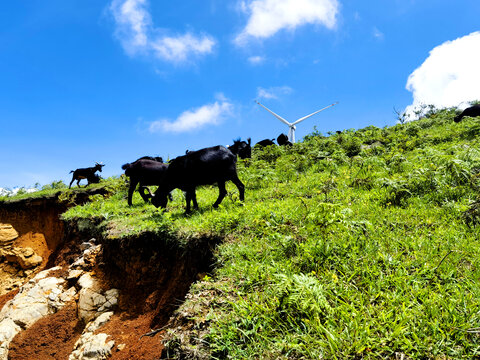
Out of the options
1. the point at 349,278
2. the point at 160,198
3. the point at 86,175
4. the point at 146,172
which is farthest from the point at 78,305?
the point at 86,175

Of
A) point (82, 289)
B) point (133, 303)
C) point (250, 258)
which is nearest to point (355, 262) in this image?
point (250, 258)

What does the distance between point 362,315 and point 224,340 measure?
1432 mm

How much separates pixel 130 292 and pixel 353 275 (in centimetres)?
547

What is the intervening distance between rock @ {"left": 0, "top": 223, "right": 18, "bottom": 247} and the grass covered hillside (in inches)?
675

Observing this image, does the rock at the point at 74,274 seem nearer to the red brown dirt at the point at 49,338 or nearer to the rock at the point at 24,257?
the red brown dirt at the point at 49,338

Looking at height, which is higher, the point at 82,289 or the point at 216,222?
the point at 216,222

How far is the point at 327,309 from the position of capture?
2678 mm

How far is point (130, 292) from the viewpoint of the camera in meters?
6.41

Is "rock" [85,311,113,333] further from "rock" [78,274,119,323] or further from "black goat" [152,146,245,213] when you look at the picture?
"black goat" [152,146,245,213]

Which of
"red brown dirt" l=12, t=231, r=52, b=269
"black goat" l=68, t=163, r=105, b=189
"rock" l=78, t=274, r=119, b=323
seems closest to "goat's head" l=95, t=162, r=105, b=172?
"black goat" l=68, t=163, r=105, b=189

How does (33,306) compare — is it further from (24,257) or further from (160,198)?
(24,257)

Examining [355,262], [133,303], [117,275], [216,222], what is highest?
[216,222]

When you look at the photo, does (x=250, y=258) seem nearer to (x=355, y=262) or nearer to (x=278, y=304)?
(x=278, y=304)

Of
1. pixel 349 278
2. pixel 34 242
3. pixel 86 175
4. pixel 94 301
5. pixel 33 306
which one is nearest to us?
pixel 349 278
